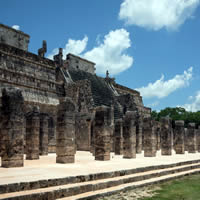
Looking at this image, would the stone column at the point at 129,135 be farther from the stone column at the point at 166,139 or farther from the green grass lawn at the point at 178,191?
the green grass lawn at the point at 178,191

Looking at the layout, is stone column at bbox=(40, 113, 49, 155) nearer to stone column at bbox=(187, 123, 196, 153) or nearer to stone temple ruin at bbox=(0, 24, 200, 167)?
stone temple ruin at bbox=(0, 24, 200, 167)

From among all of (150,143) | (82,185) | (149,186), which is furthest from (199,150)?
(82,185)

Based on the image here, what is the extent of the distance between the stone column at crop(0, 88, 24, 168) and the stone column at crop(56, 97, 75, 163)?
1873 millimetres

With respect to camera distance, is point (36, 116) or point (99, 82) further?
point (99, 82)

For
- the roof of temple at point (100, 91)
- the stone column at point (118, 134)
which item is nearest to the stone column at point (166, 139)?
the stone column at point (118, 134)

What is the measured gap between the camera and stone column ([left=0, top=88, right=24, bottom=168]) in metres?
8.06

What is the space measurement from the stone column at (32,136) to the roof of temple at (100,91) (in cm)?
985

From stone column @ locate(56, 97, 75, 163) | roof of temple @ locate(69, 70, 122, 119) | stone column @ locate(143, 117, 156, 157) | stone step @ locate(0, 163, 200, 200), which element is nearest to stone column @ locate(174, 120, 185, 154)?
stone column @ locate(143, 117, 156, 157)

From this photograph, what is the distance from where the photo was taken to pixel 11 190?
4.94m

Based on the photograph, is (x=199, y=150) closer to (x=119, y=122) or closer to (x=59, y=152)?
(x=119, y=122)

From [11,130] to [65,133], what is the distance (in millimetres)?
2343

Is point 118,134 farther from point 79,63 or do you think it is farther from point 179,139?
point 79,63

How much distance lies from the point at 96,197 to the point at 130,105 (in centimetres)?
2079

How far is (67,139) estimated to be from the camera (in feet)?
32.5
